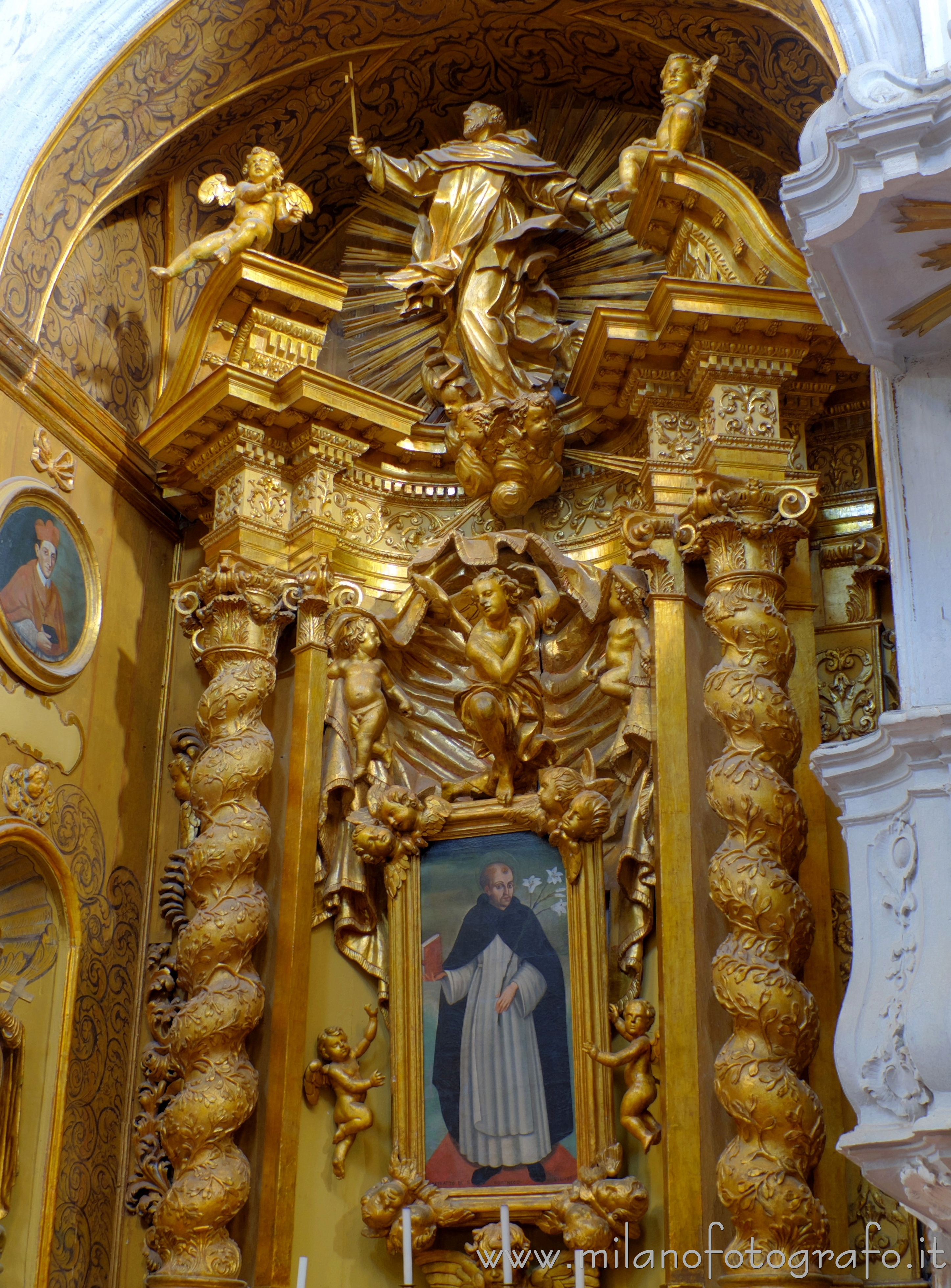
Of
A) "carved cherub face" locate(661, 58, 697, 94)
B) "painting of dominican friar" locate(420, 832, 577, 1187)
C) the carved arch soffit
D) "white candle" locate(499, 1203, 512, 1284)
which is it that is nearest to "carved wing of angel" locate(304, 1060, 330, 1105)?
"painting of dominican friar" locate(420, 832, 577, 1187)

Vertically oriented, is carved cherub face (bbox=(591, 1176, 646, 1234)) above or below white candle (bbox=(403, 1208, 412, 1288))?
above

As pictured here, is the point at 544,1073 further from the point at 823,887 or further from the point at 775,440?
the point at 775,440

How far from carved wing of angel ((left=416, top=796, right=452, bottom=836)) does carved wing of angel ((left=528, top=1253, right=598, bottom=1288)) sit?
190 centimetres

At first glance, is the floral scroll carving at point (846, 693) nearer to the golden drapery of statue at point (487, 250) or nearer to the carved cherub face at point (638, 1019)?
the carved cherub face at point (638, 1019)

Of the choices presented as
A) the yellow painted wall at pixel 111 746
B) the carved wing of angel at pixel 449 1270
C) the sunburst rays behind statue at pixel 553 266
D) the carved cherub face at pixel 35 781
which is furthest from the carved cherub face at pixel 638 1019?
the sunburst rays behind statue at pixel 553 266

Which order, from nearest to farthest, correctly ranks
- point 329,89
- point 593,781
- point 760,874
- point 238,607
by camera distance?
point 760,874 → point 593,781 → point 238,607 → point 329,89

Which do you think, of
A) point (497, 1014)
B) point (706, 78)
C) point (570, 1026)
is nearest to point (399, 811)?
point (497, 1014)

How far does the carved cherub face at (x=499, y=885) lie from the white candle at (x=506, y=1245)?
144 cm

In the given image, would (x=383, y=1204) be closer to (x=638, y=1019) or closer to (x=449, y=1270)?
(x=449, y=1270)

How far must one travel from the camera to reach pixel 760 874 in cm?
655

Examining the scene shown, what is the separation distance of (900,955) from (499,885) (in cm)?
355

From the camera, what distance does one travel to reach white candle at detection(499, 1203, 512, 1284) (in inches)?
233

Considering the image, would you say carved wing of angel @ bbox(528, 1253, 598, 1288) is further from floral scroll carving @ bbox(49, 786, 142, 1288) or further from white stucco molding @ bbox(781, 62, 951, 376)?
white stucco molding @ bbox(781, 62, 951, 376)

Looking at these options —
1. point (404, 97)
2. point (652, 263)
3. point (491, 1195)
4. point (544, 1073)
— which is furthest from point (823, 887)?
point (404, 97)
